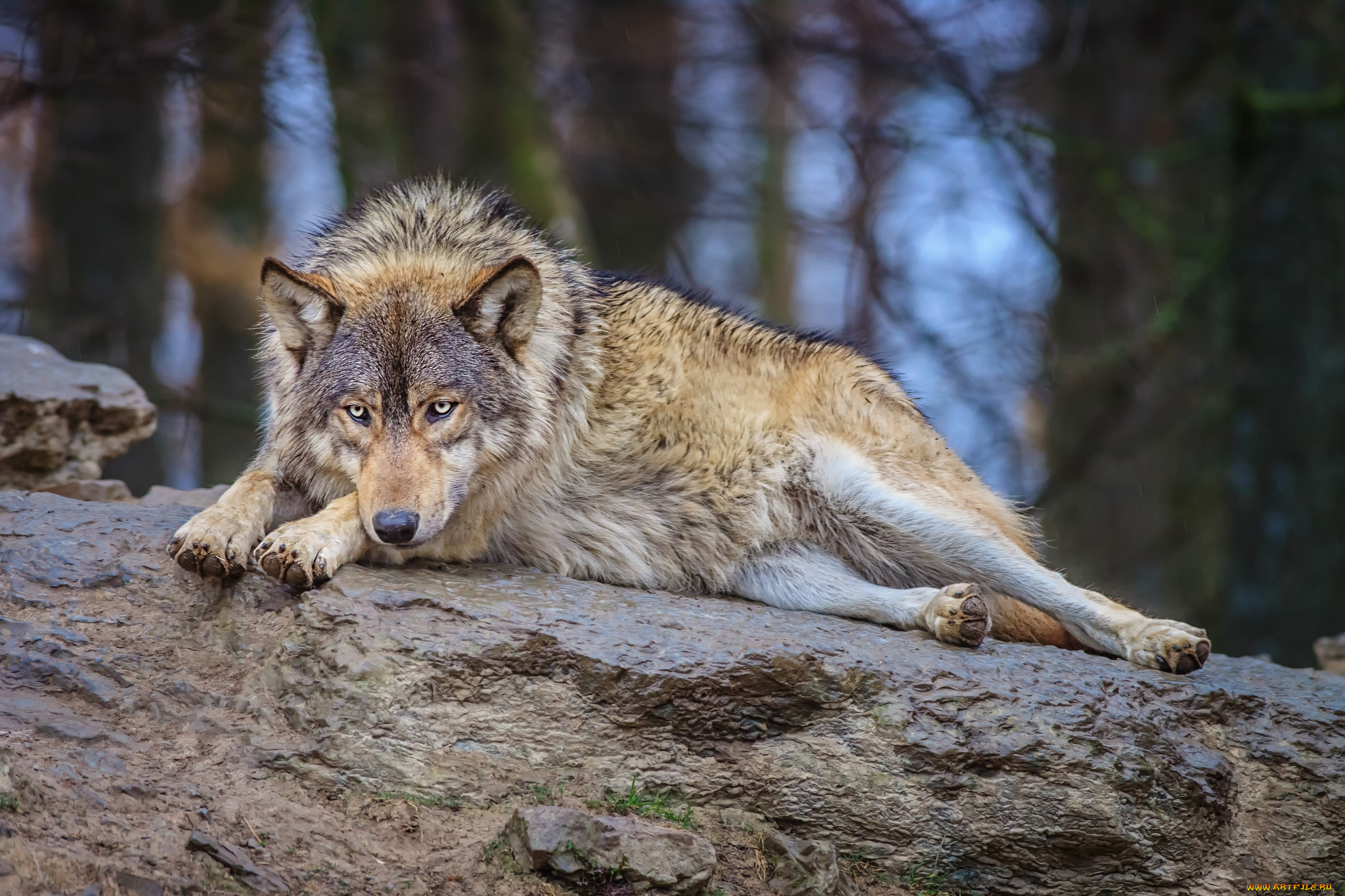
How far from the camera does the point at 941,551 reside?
541 centimetres

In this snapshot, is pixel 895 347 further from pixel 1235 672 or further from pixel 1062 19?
pixel 1235 672

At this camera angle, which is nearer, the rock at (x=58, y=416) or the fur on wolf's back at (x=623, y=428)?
the fur on wolf's back at (x=623, y=428)

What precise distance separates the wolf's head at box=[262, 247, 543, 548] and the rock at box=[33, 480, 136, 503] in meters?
1.70

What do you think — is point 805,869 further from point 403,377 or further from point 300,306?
point 300,306

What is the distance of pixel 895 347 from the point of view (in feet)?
39.3

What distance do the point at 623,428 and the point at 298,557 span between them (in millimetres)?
1684

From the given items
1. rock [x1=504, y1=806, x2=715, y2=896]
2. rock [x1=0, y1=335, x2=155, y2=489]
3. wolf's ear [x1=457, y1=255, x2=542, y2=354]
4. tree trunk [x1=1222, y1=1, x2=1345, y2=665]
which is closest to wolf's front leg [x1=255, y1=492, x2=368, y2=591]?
wolf's ear [x1=457, y1=255, x2=542, y2=354]

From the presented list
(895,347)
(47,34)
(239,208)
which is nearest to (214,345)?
(239,208)

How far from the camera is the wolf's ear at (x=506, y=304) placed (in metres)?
4.93

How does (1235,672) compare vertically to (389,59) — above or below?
below

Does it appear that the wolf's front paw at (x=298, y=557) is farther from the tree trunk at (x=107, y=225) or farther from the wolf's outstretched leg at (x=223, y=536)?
the tree trunk at (x=107, y=225)

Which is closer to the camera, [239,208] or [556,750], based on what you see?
[556,750]

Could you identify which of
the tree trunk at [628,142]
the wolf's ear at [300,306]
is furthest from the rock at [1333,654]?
the tree trunk at [628,142]

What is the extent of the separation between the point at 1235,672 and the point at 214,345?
13453 millimetres
